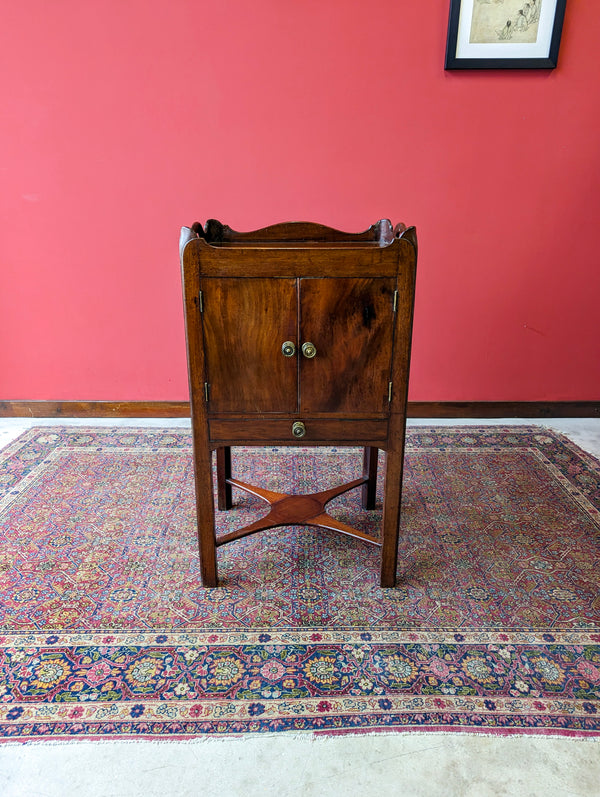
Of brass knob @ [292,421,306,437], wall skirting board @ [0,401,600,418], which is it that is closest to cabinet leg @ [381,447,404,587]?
brass knob @ [292,421,306,437]

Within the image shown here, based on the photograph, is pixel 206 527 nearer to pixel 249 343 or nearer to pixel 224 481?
pixel 224 481

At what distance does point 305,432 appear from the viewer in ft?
5.83

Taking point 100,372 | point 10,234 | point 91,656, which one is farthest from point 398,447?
point 10,234

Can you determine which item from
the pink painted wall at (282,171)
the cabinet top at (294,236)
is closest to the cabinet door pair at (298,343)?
the cabinet top at (294,236)

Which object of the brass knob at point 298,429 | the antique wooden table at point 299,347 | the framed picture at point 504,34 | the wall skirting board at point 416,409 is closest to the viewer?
the antique wooden table at point 299,347

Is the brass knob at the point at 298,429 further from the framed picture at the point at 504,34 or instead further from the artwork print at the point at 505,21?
the artwork print at the point at 505,21

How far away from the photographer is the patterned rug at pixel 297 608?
1.46 meters

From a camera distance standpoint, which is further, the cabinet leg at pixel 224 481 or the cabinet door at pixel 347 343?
the cabinet leg at pixel 224 481

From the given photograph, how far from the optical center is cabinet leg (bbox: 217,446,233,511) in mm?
2338

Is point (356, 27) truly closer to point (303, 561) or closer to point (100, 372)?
point (100, 372)

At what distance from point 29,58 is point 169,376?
5.81 ft

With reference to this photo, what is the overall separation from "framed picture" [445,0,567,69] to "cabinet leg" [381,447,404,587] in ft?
7.16

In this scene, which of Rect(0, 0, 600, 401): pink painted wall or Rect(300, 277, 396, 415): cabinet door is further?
Rect(0, 0, 600, 401): pink painted wall

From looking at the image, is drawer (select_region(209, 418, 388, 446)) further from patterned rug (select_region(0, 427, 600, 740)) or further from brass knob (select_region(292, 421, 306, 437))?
patterned rug (select_region(0, 427, 600, 740))
